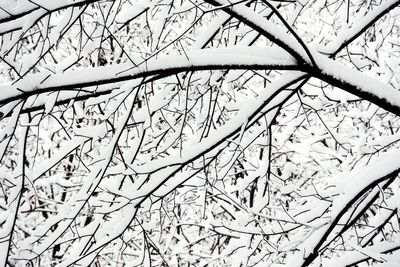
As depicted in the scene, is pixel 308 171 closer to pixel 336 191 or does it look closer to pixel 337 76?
pixel 336 191

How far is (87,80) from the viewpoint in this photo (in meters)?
1.83

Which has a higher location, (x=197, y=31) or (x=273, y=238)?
(x=197, y=31)

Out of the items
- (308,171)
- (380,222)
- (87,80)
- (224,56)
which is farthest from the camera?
(308,171)

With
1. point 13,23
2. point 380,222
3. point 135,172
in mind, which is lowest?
point 380,222

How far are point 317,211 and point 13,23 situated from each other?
1959 millimetres

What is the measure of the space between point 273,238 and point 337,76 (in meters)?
2.59

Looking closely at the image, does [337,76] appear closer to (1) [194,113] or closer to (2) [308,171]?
(1) [194,113]

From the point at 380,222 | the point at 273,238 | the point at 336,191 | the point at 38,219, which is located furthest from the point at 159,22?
the point at 38,219

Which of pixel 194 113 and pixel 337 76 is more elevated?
pixel 194 113

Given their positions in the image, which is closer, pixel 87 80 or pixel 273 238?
pixel 87 80

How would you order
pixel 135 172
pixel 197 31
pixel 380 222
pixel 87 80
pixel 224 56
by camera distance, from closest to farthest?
pixel 87 80 → pixel 224 56 → pixel 135 172 → pixel 380 222 → pixel 197 31

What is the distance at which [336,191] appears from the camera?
238 cm

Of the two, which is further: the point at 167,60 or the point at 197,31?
the point at 197,31

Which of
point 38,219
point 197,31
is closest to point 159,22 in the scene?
point 197,31
